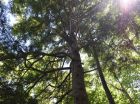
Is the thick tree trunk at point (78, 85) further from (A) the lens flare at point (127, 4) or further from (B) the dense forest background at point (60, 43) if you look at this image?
(A) the lens flare at point (127, 4)

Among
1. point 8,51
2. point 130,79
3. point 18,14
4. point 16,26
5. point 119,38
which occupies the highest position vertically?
point 130,79

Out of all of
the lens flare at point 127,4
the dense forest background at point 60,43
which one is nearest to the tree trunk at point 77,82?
the dense forest background at point 60,43

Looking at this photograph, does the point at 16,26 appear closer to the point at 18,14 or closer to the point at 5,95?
the point at 18,14

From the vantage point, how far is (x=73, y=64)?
26.9ft

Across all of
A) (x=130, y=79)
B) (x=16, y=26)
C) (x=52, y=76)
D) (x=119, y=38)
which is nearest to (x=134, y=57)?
(x=119, y=38)

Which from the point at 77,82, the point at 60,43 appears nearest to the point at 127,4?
the point at 77,82

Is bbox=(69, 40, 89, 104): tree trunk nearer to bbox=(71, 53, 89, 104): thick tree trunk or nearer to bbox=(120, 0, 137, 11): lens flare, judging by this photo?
bbox=(71, 53, 89, 104): thick tree trunk

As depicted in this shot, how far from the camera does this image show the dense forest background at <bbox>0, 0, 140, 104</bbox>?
266 inches

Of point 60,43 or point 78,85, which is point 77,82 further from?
point 60,43

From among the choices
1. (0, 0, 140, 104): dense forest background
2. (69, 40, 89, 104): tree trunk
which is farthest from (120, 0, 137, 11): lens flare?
(69, 40, 89, 104): tree trunk

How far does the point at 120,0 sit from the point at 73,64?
2.64 m

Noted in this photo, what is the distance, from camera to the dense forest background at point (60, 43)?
6750 millimetres

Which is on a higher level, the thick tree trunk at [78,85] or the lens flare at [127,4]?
the lens flare at [127,4]

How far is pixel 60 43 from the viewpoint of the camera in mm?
10812
